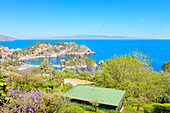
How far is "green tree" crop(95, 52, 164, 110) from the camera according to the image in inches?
579

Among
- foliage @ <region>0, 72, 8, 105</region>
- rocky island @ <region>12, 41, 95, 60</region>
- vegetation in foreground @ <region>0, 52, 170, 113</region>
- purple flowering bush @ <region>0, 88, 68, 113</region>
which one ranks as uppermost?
foliage @ <region>0, 72, 8, 105</region>

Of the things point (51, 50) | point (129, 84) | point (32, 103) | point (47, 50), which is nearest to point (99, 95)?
point (129, 84)

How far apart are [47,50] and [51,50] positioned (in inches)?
154

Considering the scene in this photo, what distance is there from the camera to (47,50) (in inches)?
4724

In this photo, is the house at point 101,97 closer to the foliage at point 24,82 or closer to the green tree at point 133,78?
the foliage at point 24,82

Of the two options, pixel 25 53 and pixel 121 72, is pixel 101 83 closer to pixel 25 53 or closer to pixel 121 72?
pixel 121 72

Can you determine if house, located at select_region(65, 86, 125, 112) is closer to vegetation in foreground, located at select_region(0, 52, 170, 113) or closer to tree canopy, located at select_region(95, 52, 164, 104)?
vegetation in foreground, located at select_region(0, 52, 170, 113)

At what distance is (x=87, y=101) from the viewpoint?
1038cm

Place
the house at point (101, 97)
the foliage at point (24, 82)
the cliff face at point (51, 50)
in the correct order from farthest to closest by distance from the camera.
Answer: the cliff face at point (51, 50) < the foliage at point (24, 82) < the house at point (101, 97)

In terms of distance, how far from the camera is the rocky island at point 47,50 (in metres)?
108

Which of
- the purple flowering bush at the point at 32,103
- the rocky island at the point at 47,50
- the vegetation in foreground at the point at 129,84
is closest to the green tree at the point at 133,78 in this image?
the vegetation in foreground at the point at 129,84

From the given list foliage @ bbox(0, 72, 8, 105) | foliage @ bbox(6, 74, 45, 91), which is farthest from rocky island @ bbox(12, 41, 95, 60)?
foliage @ bbox(0, 72, 8, 105)

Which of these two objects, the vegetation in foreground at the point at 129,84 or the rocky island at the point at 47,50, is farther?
the rocky island at the point at 47,50

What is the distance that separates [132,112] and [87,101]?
13.4 ft
